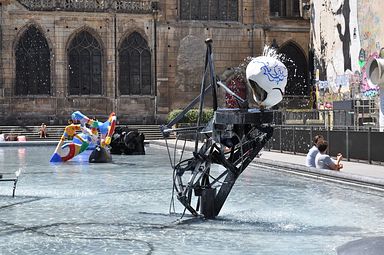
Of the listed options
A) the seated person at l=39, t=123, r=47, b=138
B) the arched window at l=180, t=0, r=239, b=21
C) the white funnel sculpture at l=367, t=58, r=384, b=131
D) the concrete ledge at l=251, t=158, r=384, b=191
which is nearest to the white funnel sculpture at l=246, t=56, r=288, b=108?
the concrete ledge at l=251, t=158, r=384, b=191

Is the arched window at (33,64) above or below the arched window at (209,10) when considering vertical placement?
below

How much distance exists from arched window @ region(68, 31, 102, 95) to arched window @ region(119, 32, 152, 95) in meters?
1.48

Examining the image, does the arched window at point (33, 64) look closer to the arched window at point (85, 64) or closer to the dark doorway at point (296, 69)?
the arched window at point (85, 64)

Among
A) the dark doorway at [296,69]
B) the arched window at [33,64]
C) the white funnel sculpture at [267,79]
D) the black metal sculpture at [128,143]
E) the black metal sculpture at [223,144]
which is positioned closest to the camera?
the white funnel sculpture at [267,79]

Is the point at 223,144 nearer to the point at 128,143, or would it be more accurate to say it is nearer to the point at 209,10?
the point at 128,143

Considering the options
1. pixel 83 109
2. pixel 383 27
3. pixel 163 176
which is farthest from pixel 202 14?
pixel 163 176

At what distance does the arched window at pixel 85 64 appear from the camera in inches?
1671

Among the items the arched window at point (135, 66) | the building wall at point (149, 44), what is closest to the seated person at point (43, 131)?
the building wall at point (149, 44)

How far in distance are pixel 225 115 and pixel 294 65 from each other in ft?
122

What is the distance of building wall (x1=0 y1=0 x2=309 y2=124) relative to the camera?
4122 centimetres

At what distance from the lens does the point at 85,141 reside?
73.9 ft

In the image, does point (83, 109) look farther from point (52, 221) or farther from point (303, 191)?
point (52, 221)

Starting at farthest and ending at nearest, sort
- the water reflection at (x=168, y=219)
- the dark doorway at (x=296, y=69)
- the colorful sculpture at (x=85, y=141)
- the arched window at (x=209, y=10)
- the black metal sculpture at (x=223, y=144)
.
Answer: the dark doorway at (x=296, y=69) → the arched window at (x=209, y=10) → the colorful sculpture at (x=85, y=141) → the black metal sculpture at (x=223, y=144) → the water reflection at (x=168, y=219)

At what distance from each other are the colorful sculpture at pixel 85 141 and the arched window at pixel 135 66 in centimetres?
1965
